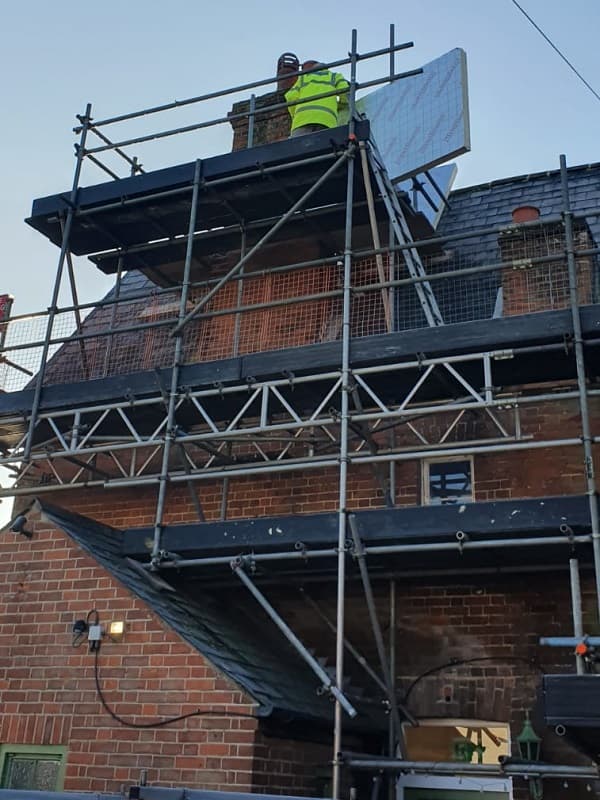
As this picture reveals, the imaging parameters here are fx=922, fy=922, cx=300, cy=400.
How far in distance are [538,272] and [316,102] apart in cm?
412

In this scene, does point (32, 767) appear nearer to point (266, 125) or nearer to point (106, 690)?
point (106, 690)

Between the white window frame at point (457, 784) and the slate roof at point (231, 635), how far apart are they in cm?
67

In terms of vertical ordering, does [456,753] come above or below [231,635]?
below

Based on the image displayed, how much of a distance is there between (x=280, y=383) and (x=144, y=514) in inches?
142

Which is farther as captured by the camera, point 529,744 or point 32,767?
point 529,744

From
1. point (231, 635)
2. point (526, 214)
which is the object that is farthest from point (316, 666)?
point (526, 214)

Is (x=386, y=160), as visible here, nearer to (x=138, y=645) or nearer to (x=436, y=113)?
(x=436, y=113)

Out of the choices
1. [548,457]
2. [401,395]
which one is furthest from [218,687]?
[548,457]

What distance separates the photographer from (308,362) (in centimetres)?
1038

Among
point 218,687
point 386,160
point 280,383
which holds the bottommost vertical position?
point 218,687

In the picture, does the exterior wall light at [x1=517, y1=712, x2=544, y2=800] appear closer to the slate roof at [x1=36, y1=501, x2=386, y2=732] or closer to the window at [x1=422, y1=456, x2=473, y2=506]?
the slate roof at [x1=36, y1=501, x2=386, y2=732]

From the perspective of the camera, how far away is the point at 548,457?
10.8 m

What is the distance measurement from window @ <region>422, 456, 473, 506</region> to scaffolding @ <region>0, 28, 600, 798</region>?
35 cm

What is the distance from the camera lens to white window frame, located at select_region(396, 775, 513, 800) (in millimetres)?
9477
